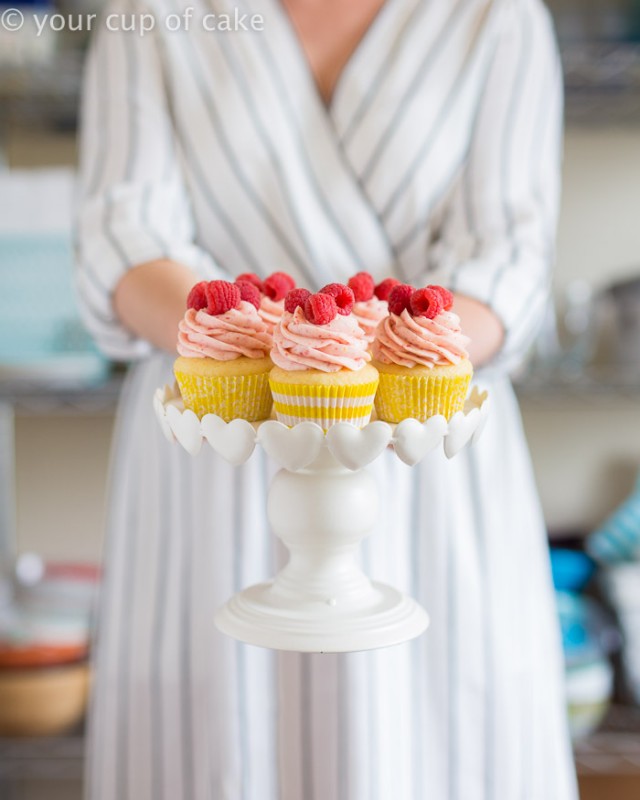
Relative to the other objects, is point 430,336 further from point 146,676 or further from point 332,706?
point 146,676

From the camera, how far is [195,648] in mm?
942

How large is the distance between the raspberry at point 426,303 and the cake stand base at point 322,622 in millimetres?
179

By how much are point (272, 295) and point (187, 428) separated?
0.15 meters

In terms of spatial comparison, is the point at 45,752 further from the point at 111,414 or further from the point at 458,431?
the point at 458,431

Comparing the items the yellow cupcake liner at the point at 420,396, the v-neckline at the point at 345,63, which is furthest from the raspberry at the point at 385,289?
the v-neckline at the point at 345,63

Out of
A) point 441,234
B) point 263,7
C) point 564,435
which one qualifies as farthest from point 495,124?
point 564,435

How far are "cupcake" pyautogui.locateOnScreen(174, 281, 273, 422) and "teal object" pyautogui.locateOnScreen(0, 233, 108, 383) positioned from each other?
A: 90cm

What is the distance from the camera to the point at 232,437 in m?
0.57

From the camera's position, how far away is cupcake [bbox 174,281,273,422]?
60 centimetres

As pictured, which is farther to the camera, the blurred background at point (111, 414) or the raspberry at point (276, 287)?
the blurred background at point (111, 414)

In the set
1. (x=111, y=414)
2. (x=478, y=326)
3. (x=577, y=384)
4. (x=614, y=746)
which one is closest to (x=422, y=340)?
(x=478, y=326)

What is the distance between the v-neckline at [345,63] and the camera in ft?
3.17

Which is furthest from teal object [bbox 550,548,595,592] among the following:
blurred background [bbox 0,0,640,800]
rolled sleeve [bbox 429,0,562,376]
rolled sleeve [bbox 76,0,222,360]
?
rolled sleeve [bbox 76,0,222,360]

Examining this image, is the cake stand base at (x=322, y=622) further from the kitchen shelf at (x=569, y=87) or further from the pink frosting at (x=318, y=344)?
the kitchen shelf at (x=569, y=87)
